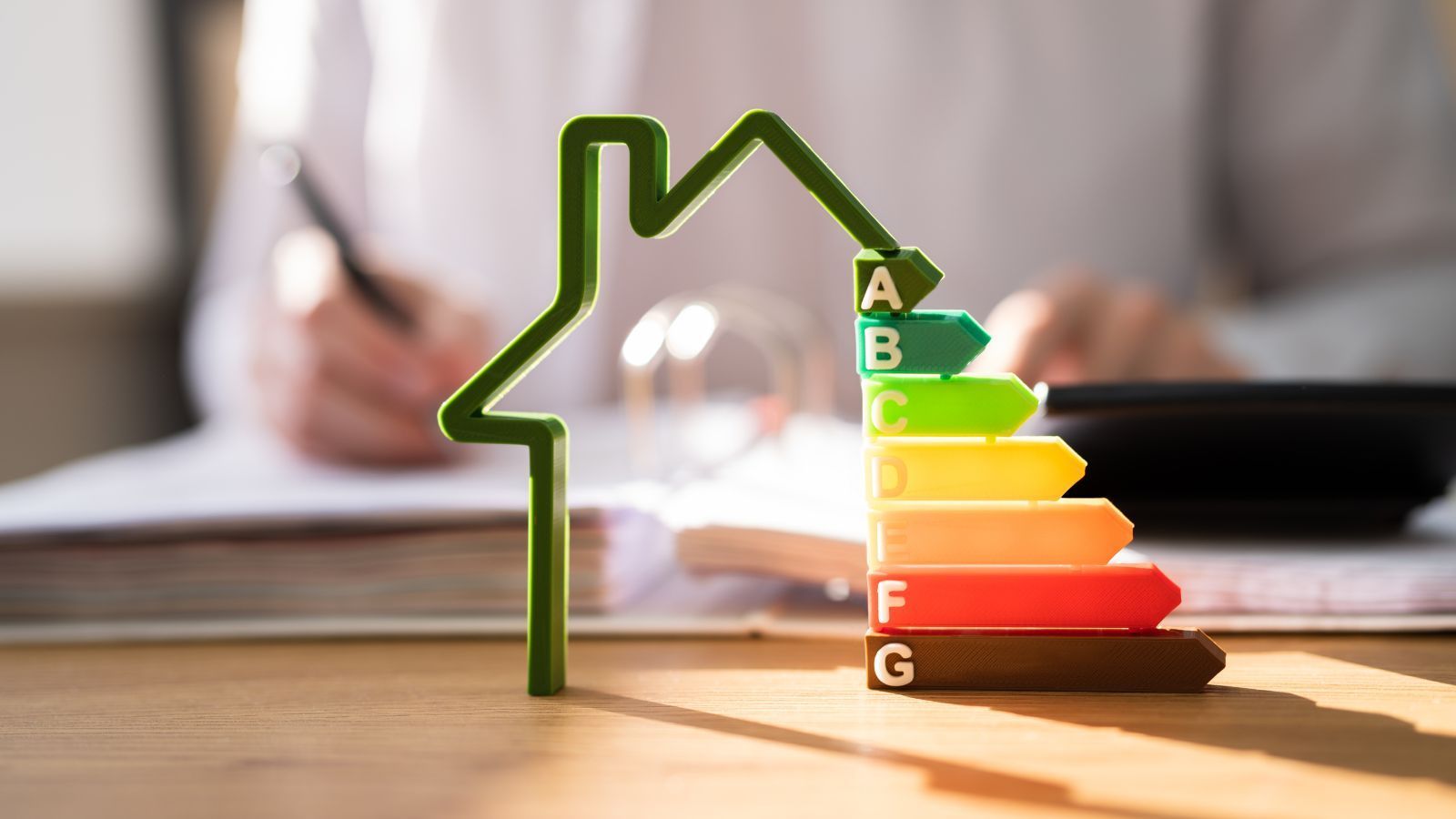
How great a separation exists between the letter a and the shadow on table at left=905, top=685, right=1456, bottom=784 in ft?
0.42

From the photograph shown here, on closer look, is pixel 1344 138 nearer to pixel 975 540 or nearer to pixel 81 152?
pixel 975 540

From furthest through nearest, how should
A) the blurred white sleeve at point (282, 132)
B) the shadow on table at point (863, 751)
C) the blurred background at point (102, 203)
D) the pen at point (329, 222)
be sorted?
the blurred background at point (102, 203), the blurred white sleeve at point (282, 132), the pen at point (329, 222), the shadow on table at point (863, 751)

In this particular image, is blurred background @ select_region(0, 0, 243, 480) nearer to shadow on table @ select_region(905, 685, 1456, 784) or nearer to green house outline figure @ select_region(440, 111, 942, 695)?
green house outline figure @ select_region(440, 111, 942, 695)

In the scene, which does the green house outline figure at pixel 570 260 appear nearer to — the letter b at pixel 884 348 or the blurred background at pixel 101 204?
the letter b at pixel 884 348

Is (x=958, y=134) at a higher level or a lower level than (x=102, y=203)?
lower

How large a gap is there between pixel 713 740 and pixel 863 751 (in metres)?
0.04

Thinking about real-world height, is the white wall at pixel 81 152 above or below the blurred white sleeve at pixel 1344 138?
above

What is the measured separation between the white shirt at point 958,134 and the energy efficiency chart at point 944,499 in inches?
32.8

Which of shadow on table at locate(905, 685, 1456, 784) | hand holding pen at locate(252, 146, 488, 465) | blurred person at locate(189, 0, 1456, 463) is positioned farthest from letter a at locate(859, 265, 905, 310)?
blurred person at locate(189, 0, 1456, 463)

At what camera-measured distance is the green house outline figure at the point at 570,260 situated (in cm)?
35

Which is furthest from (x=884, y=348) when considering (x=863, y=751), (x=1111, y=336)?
(x=1111, y=336)

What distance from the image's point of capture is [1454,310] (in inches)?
38.2

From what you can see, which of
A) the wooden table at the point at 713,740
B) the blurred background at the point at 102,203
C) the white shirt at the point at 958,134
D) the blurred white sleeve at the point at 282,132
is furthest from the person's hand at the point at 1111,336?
the blurred background at the point at 102,203

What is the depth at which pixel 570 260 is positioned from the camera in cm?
37
